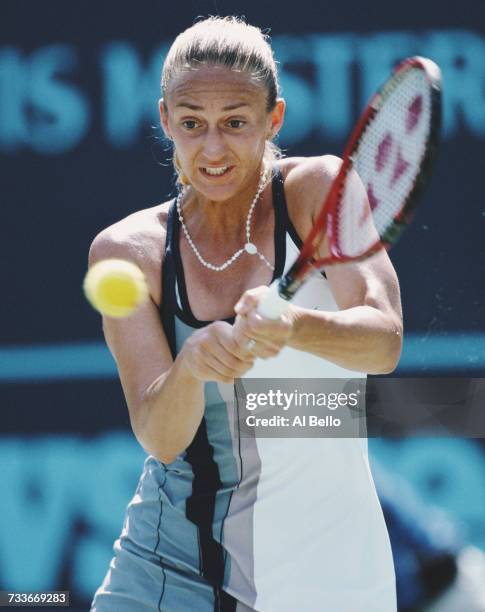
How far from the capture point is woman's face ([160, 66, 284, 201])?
7.42ft

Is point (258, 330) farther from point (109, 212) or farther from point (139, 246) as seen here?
point (109, 212)

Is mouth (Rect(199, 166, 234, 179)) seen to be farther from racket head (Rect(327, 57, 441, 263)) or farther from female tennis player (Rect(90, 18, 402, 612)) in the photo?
racket head (Rect(327, 57, 441, 263))

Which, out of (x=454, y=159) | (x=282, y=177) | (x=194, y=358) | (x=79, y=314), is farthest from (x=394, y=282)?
(x=79, y=314)

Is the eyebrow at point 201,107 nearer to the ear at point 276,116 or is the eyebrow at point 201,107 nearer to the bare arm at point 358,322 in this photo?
the ear at point 276,116

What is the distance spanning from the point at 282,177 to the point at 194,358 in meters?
0.59

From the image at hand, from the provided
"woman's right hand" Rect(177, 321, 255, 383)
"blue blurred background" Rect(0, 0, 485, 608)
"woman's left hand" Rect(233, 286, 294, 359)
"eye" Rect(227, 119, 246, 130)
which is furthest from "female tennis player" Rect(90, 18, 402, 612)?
"blue blurred background" Rect(0, 0, 485, 608)

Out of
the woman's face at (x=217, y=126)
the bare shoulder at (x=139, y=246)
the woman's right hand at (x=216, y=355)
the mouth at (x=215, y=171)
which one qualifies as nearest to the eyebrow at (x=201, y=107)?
the woman's face at (x=217, y=126)

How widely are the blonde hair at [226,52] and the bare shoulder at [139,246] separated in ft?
0.84

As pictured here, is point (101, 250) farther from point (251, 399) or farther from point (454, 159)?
point (454, 159)

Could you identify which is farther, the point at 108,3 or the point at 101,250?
the point at 108,3

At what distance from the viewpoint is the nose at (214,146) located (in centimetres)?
225

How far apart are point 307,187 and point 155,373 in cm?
45

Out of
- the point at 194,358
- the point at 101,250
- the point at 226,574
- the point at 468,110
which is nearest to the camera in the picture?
the point at 194,358

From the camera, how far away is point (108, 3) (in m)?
3.79
